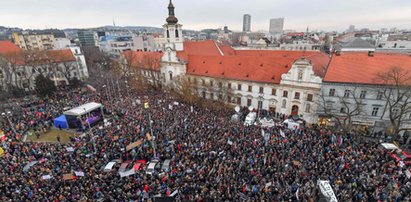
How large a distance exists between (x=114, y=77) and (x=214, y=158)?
44.9 meters

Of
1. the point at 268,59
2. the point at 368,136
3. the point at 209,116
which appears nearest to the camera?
the point at 368,136

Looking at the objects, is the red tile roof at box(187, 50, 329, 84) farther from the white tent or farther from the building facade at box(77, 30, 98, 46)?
the building facade at box(77, 30, 98, 46)

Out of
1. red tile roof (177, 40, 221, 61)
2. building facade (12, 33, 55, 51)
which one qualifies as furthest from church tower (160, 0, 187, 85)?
building facade (12, 33, 55, 51)

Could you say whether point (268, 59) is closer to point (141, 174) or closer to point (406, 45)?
point (141, 174)

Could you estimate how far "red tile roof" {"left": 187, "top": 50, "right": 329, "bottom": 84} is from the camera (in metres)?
34.6

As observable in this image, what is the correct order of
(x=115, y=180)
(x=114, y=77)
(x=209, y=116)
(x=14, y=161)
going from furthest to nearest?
(x=114, y=77), (x=209, y=116), (x=14, y=161), (x=115, y=180)

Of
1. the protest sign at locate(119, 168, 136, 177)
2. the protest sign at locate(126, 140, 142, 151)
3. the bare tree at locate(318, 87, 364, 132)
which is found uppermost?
the bare tree at locate(318, 87, 364, 132)

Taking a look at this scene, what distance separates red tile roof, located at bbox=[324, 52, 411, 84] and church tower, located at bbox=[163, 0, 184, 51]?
31092mm

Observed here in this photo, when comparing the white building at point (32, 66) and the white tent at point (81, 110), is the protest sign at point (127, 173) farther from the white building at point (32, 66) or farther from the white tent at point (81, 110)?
the white building at point (32, 66)

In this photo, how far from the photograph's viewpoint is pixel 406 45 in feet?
192

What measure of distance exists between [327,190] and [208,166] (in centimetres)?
967

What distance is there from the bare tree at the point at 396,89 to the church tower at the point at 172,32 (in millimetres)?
36813

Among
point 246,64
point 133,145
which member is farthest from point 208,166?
point 246,64

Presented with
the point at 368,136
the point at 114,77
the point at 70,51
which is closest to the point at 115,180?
the point at 368,136
